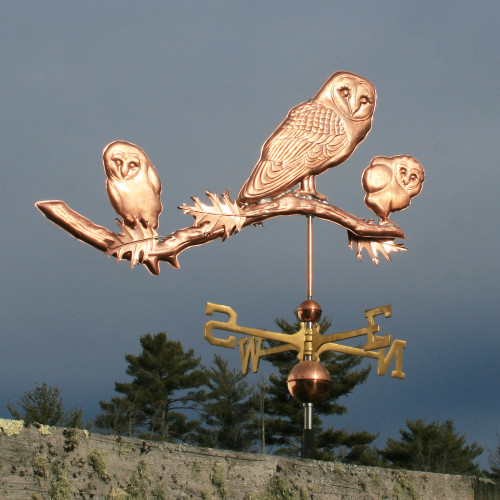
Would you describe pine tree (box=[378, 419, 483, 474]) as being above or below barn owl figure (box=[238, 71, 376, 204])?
above

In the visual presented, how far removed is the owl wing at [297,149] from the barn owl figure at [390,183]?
42 centimetres

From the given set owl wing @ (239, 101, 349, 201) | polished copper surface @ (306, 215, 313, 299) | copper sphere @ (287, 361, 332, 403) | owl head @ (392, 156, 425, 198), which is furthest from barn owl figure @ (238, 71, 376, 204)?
copper sphere @ (287, 361, 332, 403)

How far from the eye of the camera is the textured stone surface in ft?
10.6

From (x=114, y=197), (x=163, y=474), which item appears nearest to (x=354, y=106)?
(x=114, y=197)

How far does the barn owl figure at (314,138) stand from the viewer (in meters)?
5.66

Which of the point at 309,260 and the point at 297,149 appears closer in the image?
the point at 309,260

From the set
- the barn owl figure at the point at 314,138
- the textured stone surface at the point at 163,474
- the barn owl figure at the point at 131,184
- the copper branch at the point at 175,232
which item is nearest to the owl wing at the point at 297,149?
the barn owl figure at the point at 314,138

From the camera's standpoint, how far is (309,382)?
5.02 meters

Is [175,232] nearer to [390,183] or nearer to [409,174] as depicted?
[390,183]

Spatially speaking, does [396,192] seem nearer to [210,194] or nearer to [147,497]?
[210,194]

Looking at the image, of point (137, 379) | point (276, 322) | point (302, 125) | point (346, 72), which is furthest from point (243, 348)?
point (137, 379)

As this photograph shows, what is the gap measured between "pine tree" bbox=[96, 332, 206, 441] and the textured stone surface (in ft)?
57.6

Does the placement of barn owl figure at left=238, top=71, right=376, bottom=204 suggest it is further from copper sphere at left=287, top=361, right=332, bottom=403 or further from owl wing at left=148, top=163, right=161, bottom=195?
copper sphere at left=287, top=361, right=332, bottom=403

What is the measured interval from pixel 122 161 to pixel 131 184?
147 millimetres
